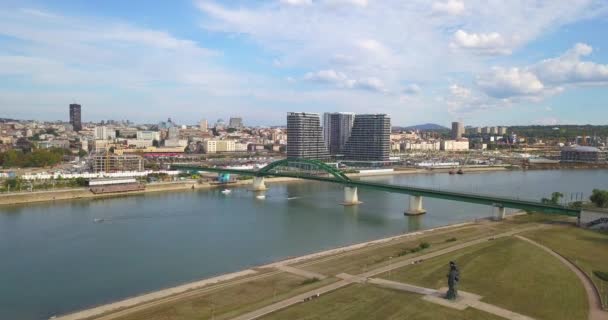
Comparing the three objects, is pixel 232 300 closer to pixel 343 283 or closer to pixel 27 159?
pixel 343 283

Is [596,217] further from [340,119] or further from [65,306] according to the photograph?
[340,119]

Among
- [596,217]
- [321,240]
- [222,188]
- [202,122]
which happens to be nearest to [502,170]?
[222,188]

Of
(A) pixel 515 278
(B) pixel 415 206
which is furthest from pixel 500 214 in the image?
(A) pixel 515 278

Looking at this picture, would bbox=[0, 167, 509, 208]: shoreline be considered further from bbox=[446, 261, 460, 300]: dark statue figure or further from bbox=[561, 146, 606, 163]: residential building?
bbox=[561, 146, 606, 163]: residential building

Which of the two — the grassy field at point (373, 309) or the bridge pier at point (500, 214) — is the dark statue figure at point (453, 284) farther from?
the bridge pier at point (500, 214)

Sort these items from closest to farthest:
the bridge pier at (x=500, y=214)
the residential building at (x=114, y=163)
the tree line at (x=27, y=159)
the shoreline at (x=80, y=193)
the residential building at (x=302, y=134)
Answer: the bridge pier at (x=500, y=214), the shoreline at (x=80, y=193), the residential building at (x=114, y=163), the tree line at (x=27, y=159), the residential building at (x=302, y=134)

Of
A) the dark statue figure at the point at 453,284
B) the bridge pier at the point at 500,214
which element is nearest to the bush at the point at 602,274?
the dark statue figure at the point at 453,284
